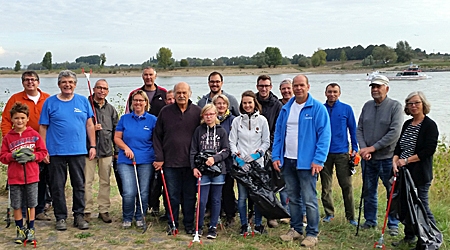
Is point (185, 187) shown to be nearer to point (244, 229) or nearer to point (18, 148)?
point (244, 229)

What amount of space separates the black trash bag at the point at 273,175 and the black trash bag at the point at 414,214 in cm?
130

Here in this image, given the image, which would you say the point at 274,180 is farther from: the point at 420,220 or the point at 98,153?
the point at 98,153

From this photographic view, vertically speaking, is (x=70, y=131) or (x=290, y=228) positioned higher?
(x=70, y=131)

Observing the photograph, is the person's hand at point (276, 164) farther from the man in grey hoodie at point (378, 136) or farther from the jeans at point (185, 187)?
the man in grey hoodie at point (378, 136)

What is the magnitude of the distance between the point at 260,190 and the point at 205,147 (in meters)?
0.77

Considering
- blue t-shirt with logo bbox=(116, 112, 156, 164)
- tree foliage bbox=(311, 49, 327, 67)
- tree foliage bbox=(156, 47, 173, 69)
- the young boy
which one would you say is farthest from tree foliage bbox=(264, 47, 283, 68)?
the young boy

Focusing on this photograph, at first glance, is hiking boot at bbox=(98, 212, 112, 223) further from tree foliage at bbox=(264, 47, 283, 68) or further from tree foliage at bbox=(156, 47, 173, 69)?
tree foliage at bbox=(264, 47, 283, 68)

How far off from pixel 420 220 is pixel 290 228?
4.59 feet

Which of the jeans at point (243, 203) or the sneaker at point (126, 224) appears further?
the sneaker at point (126, 224)

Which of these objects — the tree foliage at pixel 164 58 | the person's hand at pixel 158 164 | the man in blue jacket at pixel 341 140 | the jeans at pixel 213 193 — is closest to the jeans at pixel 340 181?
the man in blue jacket at pixel 341 140

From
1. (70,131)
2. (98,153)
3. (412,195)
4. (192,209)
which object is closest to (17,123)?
(70,131)

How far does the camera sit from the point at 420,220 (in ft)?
14.8

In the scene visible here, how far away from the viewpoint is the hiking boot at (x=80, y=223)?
17.3ft

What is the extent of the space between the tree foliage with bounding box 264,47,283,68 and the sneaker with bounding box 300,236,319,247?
4507 cm
